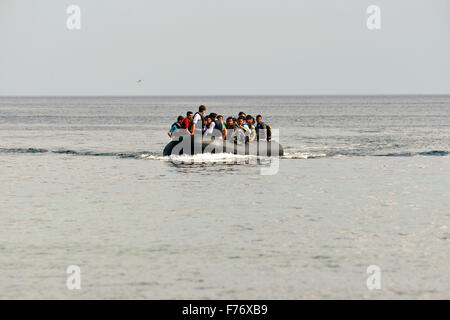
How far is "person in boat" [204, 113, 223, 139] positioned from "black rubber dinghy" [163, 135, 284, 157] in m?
0.28

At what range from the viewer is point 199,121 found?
100 feet

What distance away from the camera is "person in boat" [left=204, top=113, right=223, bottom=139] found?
3089 cm

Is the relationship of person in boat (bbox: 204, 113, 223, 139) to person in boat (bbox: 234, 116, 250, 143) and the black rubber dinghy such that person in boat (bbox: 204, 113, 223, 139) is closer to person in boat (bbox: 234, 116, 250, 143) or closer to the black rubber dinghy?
the black rubber dinghy

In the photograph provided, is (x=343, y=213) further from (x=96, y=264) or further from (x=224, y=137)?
(x=224, y=137)

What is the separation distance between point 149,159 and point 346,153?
10.8 meters

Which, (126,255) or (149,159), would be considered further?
(149,159)

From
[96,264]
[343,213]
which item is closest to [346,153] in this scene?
[343,213]

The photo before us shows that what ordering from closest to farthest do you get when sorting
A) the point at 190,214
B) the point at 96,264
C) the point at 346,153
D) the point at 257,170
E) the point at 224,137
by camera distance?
1. the point at 96,264
2. the point at 190,214
3. the point at 257,170
4. the point at 224,137
5. the point at 346,153

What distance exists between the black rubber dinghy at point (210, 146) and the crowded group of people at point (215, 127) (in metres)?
0.26

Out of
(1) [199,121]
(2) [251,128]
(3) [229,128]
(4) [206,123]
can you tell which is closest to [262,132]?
(2) [251,128]

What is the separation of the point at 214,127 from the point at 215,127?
0.05 metres

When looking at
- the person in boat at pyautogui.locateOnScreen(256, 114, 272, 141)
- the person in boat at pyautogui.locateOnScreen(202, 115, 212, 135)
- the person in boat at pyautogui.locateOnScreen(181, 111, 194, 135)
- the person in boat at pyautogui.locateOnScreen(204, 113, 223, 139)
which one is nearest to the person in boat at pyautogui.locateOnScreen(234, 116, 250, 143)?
the person in boat at pyautogui.locateOnScreen(256, 114, 272, 141)
